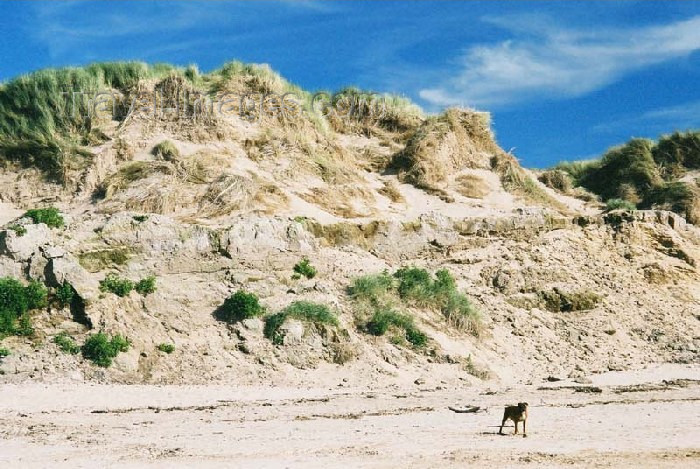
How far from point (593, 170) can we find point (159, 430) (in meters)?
26.1

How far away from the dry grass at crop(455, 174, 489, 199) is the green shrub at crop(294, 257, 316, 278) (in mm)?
7822

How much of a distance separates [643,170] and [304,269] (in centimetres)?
1783

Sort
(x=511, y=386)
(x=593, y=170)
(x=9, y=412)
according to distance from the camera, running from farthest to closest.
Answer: (x=593, y=170) < (x=511, y=386) < (x=9, y=412)

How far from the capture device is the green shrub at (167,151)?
69.7 feet

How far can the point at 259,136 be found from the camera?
23.0 m

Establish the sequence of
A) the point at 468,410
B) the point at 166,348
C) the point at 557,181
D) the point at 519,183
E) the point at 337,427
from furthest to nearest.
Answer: the point at 557,181
the point at 519,183
the point at 166,348
the point at 468,410
the point at 337,427

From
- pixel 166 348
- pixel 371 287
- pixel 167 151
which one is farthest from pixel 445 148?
pixel 166 348

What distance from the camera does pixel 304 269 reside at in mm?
18453

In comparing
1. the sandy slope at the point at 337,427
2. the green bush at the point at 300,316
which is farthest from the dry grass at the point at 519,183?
the green bush at the point at 300,316

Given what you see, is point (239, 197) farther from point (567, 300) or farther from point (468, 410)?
point (468, 410)

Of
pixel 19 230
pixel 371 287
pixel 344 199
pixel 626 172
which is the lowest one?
pixel 371 287


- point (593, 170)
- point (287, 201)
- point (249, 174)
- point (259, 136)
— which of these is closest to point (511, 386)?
point (287, 201)

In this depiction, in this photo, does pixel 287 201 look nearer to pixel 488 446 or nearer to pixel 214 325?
pixel 214 325
